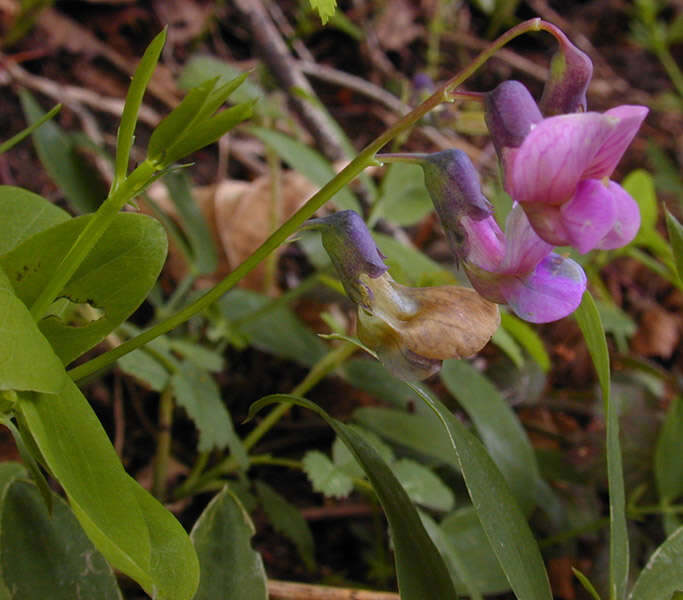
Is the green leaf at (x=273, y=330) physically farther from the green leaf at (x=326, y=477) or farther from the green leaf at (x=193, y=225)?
the green leaf at (x=326, y=477)

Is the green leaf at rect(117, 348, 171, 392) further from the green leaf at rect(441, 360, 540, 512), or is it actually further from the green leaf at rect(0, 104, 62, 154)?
the green leaf at rect(441, 360, 540, 512)

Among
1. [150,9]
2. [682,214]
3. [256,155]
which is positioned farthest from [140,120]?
[682,214]

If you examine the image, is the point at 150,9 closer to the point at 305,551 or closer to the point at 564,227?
the point at 305,551

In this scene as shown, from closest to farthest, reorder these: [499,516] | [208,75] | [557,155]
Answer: [557,155]
[499,516]
[208,75]

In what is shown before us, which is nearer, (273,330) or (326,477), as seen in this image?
(326,477)

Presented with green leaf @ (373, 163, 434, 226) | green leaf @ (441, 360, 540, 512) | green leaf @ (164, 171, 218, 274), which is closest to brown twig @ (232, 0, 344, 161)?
green leaf @ (373, 163, 434, 226)

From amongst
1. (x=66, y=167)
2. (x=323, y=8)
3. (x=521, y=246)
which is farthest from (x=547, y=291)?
(x=66, y=167)

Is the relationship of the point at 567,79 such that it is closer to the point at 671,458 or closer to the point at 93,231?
the point at 93,231
